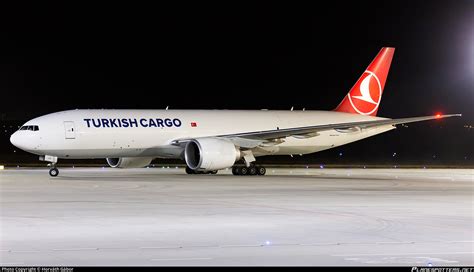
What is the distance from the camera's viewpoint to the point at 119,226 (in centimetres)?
1441

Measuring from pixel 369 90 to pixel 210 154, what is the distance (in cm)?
1352

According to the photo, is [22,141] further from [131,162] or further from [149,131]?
[131,162]

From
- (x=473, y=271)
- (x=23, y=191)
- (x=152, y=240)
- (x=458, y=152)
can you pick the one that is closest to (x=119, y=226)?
(x=152, y=240)

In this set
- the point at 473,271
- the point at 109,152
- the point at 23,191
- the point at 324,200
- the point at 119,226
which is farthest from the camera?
the point at 109,152

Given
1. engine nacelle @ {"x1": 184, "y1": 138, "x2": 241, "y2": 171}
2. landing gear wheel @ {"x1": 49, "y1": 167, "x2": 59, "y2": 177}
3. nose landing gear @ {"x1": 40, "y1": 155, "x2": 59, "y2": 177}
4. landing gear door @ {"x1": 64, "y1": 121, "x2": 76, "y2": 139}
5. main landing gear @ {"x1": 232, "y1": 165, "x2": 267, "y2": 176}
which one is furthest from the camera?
main landing gear @ {"x1": 232, "y1": 165, "x2": 267, "y2": 176}

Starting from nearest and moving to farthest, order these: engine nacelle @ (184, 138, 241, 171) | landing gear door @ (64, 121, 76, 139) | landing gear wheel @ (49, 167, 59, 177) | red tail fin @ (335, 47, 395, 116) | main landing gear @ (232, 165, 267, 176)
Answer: landing gear wheel @ (49, 167, 59, 177)
engine nacelle @ (184, 138, 241, 171)
landing gear door @ (64, 121, 76, 139)
main landing gear @ (232, 165, 267, 176)
red tail fin @ (335, 47, 395, 116)

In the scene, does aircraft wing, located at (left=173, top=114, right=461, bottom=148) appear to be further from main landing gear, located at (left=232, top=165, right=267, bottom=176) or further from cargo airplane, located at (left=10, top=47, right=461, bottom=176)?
main landing gear, located at (left=232, top=165, right=267, bottom=176)

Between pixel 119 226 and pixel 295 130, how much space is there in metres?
23.3

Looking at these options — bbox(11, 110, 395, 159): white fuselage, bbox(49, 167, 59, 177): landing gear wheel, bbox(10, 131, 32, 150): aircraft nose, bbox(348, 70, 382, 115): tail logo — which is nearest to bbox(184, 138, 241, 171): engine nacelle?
bbox(11, 110, 395, 159): white fuselage

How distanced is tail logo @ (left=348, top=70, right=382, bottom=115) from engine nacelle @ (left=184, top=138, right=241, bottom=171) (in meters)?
10.9

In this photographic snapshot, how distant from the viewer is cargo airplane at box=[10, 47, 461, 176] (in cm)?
3509

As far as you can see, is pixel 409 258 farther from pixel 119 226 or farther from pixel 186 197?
pixel 186 197

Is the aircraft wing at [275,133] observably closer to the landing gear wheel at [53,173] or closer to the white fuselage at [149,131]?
the white fuselage at [149,131]

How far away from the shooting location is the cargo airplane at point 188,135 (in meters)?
35.1
